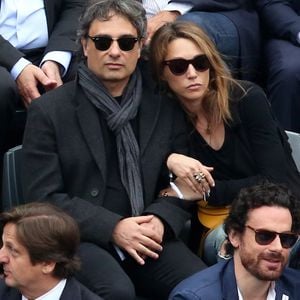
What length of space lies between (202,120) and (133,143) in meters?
0.37

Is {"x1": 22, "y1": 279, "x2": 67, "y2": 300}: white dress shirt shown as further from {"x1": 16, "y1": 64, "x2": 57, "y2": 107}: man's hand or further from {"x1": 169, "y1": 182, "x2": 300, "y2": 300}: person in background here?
{"x1": 16, "y1": 64, "x2": 57, "y2": 107}: man's hand

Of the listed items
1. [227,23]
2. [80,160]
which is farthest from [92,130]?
[227,23]

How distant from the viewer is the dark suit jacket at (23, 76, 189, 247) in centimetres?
404

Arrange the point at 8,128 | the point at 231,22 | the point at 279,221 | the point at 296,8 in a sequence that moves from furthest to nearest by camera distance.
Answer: the point at 296,8 < the point at 231,22 < the point at 8,128 < the point at 279,221

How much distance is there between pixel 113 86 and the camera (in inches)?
169

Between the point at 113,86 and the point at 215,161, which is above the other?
the point at 113,86

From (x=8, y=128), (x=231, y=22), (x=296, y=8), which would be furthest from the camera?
(x=296, y=8)

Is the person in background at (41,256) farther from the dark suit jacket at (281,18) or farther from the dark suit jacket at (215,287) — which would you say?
the dark suit jacket at (281,18)

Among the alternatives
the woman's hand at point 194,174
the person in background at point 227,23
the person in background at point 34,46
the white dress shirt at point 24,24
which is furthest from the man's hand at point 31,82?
the woman's hand at point 194,174

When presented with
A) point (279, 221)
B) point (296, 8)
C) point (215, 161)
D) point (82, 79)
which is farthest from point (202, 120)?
point (296, 8)

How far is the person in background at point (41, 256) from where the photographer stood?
3.57 meters

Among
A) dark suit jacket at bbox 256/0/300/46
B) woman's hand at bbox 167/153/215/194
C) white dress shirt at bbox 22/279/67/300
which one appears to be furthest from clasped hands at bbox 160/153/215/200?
dark suit jacket at bbox 256/0/300/46

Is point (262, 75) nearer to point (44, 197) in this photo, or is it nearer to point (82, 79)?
point (82, 79)

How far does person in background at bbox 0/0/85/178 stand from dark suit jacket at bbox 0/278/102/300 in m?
1.03
